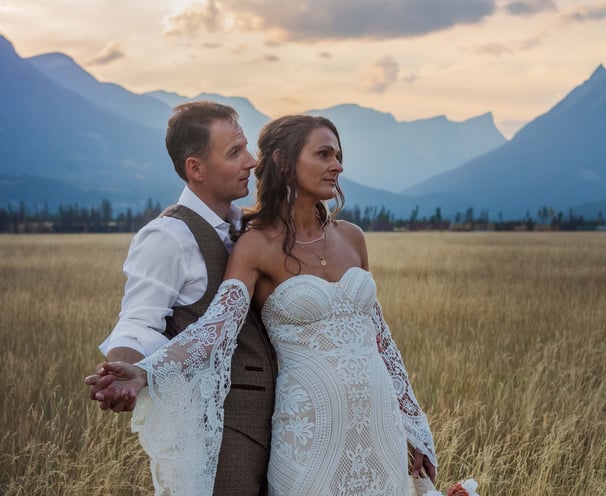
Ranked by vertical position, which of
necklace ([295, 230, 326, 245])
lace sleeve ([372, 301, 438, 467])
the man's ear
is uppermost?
the man's ear

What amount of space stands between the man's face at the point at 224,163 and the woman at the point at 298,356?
12 cm

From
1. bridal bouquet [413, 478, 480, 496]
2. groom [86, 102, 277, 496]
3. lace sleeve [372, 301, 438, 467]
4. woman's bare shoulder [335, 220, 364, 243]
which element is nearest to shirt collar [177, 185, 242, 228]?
groom [86, 102, 277, 496]

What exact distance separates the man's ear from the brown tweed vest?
0.44ft

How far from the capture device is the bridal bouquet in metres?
3.11

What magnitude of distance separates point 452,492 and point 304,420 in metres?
0.77

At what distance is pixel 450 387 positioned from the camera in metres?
6.20

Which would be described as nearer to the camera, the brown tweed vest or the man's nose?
the brown tweed vest

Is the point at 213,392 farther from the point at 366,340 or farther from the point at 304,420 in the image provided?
the point at 366,340

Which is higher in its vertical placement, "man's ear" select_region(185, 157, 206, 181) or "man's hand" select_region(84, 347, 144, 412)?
"man's ear" select_region(185, 157, 206, 181)

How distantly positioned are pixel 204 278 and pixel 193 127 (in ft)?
1.90

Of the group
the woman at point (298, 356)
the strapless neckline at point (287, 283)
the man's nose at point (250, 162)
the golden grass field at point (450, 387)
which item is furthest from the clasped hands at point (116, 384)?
the golden grass field at point (450, 387)

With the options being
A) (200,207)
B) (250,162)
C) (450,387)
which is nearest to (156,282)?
(200,207)

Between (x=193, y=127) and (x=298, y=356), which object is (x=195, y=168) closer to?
(x=193, y=127)

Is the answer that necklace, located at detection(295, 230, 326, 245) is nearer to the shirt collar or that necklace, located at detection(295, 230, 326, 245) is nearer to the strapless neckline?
the strapless neckline
